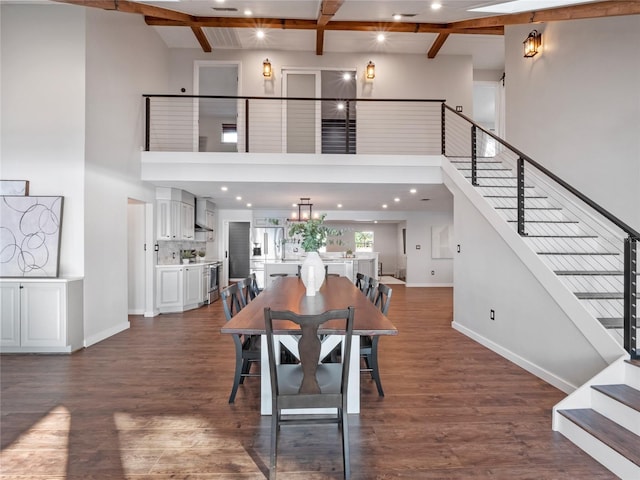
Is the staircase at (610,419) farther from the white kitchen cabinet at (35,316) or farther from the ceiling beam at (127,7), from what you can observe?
the ceiling beam at (127,7)

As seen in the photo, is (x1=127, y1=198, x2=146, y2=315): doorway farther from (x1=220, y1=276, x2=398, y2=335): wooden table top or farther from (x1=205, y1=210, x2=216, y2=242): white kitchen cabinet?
(x1=220, y1=276, x2=398, y2=335): wooden table top

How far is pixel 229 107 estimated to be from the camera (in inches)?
377

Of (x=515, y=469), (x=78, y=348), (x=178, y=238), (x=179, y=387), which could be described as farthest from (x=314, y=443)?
(x=178, y=238)

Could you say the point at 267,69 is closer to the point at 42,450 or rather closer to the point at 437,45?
the point at 437,45

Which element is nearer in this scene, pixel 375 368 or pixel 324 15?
pixel 375 368

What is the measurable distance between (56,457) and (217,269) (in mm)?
6233

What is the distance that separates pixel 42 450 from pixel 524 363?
4.03 m

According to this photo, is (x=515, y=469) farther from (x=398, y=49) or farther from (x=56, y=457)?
(x=398, y=49)

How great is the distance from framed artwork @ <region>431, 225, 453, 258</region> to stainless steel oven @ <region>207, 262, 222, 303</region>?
6429 mm

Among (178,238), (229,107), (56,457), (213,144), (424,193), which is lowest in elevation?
(56,457)

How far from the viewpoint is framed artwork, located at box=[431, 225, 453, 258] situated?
10797mm

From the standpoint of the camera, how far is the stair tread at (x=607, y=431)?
1.97 metres

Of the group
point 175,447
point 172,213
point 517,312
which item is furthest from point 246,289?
point 172,213

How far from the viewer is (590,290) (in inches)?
135
